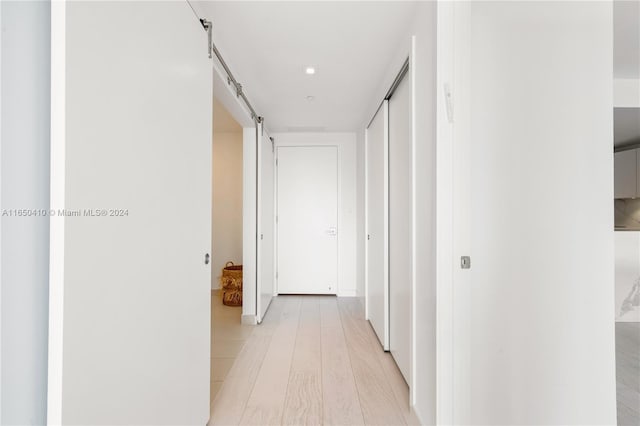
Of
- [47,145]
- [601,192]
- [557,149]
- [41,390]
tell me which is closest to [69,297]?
[41,390]

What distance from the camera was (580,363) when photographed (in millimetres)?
1172

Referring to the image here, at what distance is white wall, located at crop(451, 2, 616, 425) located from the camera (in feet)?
3.83

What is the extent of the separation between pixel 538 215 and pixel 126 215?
1.56m

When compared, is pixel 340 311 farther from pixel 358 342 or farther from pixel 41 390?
pixel 41 390

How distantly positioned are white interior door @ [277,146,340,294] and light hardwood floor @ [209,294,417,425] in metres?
0.94

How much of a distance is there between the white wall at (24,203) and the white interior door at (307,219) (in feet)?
10.9

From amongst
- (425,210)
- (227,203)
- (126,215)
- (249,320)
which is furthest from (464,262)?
(227,203)

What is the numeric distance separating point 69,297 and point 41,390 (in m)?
0.25

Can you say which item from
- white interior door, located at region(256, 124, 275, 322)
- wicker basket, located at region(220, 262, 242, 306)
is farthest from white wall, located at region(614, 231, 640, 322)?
wicker basket, located at region(220, 262, 242, 306)

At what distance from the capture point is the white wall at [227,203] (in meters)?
4.29

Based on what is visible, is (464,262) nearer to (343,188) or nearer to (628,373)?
(628,373)

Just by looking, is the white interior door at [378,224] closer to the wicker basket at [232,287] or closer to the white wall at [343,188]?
the white wall at [343,188]

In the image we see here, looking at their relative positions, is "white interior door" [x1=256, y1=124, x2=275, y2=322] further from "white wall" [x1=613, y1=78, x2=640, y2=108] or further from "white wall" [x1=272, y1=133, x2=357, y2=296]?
"white wall" [x1=613, y1=78, x2=640, y2=108]

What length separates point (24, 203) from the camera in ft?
2.27
